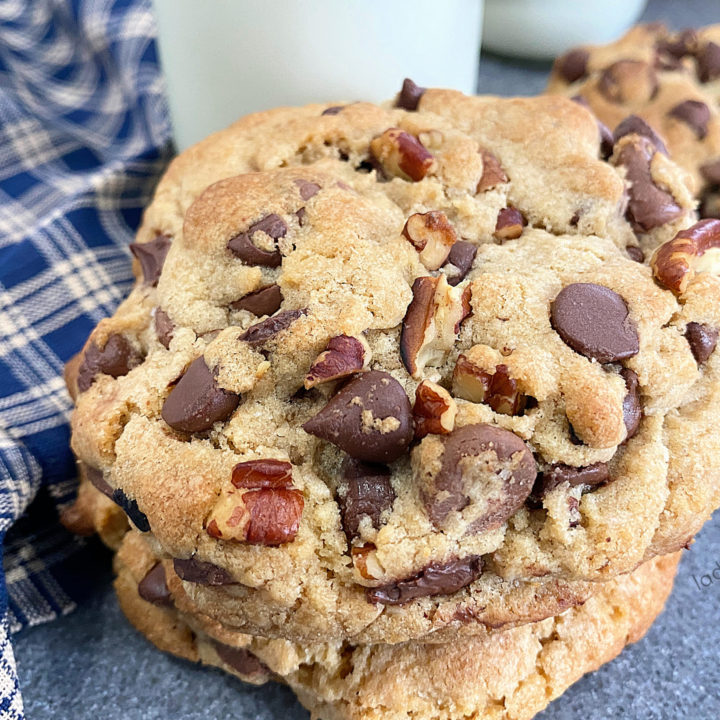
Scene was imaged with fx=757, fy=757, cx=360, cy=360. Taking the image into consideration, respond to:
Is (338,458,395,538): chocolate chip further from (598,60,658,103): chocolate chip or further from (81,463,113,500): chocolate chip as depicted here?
(598,60,658,103): chocolate chip

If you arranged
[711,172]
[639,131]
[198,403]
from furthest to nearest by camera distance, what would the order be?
[711,172]
[639,131]
[198,403]

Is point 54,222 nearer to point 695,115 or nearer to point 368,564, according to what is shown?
point 368,564

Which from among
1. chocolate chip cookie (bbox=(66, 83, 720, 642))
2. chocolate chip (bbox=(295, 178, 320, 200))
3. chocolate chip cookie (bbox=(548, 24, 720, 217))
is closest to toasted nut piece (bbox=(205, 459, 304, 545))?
chocolate chip cookie (bbox=(66, 83, 720, 642))

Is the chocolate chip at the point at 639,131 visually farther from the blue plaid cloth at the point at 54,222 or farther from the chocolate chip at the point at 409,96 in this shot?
the blue plaid cloth at the point at 54,222

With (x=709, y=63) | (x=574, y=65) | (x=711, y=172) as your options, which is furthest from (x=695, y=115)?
(x=574, y=65)

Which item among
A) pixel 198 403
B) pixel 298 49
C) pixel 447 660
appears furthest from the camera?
pixel 298 49

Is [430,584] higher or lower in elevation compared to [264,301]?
lower

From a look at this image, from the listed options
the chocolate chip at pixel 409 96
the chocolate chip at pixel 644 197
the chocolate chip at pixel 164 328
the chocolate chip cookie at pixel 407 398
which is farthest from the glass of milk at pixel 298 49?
the chocolate chip at pixel 164 328
